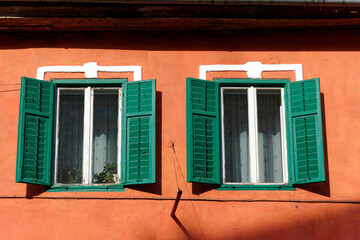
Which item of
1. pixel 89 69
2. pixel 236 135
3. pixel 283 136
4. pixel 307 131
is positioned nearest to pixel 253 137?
pixel 236 135

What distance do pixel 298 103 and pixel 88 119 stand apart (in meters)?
2.79

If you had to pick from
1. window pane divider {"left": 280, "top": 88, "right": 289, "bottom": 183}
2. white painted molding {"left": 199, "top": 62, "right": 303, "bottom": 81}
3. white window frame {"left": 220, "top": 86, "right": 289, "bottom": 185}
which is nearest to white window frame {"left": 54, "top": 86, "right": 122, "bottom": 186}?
white painted molding {"left": 199, "top": 62, "right": 303, "bottom": 81}

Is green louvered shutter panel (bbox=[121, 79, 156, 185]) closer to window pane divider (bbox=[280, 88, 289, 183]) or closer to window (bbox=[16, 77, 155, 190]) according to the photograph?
window (bbox=[16, 77, 155, 190])

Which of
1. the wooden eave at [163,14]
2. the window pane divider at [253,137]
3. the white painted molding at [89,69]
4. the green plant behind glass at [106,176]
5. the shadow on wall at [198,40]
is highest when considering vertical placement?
the wooden eave at [163,14]

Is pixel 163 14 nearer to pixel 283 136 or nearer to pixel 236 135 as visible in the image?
pixel 236 135

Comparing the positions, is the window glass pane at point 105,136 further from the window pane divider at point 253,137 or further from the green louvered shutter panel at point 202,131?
the window pane divider at point 253,137

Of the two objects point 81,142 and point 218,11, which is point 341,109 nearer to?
point 218,11

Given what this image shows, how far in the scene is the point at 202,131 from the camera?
11797 mm

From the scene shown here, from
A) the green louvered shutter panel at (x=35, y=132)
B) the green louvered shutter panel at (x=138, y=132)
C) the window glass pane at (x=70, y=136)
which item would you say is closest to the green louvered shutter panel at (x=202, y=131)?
the green louvered shutter panel at (x=138, y=132)

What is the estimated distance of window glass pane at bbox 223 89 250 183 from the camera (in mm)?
11961

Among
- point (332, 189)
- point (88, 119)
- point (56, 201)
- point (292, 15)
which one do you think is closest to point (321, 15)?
point (292, 15)

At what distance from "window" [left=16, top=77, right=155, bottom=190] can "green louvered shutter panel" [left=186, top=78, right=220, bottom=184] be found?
19.0 inches

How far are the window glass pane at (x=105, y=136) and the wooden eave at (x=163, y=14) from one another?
1.00m

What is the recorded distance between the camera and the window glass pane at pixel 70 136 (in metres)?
11.9
